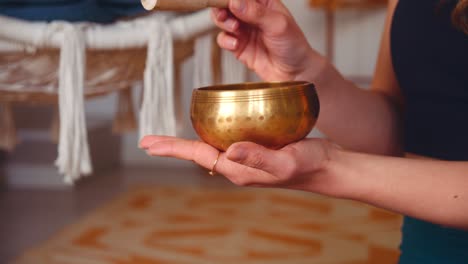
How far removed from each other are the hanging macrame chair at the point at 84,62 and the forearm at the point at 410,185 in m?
0.38

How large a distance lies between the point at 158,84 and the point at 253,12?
31cm

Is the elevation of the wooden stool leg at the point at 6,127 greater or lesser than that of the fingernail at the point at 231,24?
lesser

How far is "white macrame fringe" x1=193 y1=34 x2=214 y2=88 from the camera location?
3.13ft

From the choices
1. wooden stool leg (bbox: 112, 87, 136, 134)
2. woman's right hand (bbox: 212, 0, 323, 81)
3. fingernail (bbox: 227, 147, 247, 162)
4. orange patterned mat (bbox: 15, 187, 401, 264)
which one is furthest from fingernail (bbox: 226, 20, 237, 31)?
orange patterned mat (bbox: 15, 187, 401, 264)

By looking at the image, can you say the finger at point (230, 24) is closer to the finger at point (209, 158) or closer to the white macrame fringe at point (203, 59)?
the finger at point (209, 158)

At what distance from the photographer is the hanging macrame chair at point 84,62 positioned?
32.4 inches

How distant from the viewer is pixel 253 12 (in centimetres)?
59

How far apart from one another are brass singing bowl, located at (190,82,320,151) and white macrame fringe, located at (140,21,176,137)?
1.05ft

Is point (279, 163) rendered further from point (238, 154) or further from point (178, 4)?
point (178, 4)

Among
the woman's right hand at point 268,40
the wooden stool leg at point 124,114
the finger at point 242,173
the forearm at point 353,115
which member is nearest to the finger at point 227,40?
the woman's right hand at point 268,40

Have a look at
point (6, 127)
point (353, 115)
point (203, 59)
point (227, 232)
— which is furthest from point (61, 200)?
point (353, 115)

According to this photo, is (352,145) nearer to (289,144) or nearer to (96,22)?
(289,144)

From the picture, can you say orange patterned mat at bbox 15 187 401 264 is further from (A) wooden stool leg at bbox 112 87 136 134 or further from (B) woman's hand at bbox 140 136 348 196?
(B) woman's hand at bbox 140 136 348 196

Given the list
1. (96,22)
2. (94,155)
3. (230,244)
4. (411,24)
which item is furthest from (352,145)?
(94,155)
